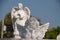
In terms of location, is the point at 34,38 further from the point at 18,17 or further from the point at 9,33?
the point at 9,33

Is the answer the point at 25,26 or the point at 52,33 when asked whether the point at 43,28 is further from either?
the point at 52,33

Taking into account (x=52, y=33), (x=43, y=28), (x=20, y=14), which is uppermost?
(x=20, y=14)

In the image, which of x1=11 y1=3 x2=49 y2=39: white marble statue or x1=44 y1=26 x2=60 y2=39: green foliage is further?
x1=44 y1=26 x2=60 y2=39: green foliage

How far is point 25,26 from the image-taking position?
12016mm

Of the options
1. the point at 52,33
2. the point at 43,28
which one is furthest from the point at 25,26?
the point at 52,33

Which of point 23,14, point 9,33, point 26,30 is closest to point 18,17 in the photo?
point 23,14

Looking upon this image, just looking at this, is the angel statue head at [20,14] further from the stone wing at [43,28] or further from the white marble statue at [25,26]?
the stone wing at [43,28]

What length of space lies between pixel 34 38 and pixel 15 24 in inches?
101

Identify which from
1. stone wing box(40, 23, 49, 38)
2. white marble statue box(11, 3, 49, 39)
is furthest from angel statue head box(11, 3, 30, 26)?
stone wing box(40, 23, 49, 38)

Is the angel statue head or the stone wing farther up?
the angel statue head

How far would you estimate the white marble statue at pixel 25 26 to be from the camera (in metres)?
11.5

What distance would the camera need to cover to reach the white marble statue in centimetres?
1146

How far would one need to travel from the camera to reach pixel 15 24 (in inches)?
565

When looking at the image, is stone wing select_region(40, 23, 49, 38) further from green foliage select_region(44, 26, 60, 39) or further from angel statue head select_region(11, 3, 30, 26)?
green foliage select_region(44, 26, 60, 39)
